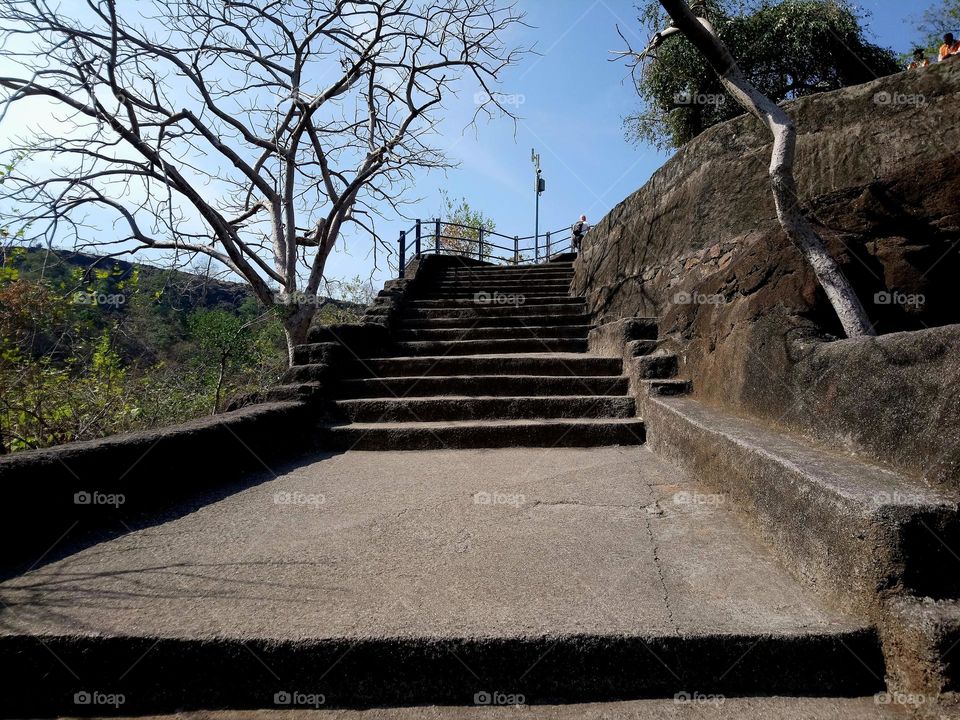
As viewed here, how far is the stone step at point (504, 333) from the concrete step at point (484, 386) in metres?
1.59

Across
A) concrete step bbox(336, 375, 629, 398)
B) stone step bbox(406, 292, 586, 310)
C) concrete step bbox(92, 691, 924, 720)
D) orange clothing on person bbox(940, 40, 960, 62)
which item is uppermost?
orange clothing on person bbox(940, 40, 960, 62)

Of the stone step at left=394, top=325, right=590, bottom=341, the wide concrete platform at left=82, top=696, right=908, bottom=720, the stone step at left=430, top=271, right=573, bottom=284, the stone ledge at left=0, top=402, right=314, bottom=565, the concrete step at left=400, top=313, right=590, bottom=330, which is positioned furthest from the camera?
the stone step at left=430, top=271, right=573, bottom=284

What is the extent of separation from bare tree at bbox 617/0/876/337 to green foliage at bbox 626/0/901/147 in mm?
10410

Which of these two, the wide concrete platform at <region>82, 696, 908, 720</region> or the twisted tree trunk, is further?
the twisted tree trunk

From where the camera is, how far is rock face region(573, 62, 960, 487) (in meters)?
1.78

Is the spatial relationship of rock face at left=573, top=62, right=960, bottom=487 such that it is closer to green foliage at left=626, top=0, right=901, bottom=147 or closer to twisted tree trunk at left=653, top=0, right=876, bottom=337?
twisted tree trunk at left=653, top=0, right=876, bottom=337

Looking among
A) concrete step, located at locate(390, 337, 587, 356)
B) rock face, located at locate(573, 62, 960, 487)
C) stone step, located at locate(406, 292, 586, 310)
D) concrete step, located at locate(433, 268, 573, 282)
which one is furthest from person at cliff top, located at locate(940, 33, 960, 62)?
concrete step, located at locate(390, 337, 587, 356)

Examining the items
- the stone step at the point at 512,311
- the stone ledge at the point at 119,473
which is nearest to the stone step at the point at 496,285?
the stone step at the point at 512,311

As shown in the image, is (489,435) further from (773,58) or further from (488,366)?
(773,58)

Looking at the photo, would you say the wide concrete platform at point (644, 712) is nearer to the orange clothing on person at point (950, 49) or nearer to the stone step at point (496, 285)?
Answer: the orange clothing on person at point (950, 49)

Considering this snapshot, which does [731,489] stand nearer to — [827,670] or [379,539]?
[827,670]

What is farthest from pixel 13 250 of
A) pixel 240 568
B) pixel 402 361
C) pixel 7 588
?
pixel 240 568

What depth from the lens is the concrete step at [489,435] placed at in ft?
12.2

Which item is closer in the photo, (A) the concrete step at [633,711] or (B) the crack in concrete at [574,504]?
(A) the concrete step at [633,711]
